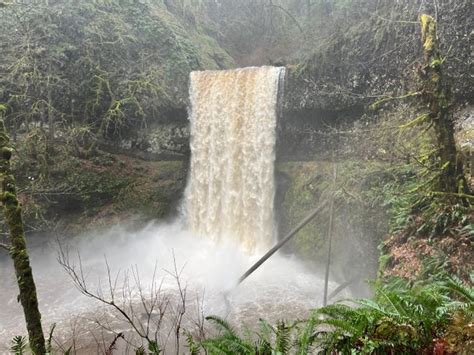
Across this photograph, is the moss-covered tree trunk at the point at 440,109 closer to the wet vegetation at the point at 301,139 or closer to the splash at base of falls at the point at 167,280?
the wet vegetation at the point at 301,139

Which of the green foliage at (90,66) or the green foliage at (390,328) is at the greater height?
the green foliage at (90,66)

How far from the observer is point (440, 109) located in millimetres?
5977

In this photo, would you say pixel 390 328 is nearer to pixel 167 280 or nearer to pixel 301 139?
pixel 167 280

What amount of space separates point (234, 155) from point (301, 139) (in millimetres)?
2541

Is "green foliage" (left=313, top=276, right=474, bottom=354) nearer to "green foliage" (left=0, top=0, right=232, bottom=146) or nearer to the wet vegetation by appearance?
the wet vegetation

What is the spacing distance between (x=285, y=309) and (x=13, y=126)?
1136 cm

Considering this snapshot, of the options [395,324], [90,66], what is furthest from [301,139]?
[395,324]

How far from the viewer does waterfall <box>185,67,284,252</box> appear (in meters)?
13.4

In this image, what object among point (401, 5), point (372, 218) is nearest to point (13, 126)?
point (372, 218)

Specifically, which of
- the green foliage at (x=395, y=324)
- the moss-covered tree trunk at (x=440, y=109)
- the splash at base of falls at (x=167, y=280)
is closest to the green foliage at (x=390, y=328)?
the green foliage at (x=395, y=324)

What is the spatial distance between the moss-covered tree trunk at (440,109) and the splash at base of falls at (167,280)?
374cm

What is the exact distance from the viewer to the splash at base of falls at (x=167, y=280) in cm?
941

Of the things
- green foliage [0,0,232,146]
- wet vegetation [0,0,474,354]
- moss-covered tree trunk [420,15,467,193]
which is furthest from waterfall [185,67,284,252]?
moss-covered tree trunk [420,15,467,193]

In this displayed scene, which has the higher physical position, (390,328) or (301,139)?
(301,139)
